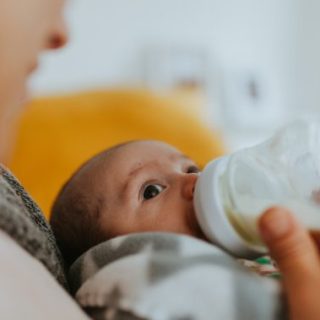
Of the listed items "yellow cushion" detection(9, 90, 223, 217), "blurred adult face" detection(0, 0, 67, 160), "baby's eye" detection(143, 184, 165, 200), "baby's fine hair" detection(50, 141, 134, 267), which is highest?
"blurred adult face" detection(0, 0, 67, 160)

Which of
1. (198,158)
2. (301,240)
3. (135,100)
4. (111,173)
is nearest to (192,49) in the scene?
(135,100)

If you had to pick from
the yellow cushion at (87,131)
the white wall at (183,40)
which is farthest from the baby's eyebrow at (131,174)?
the white wall at (183,40)

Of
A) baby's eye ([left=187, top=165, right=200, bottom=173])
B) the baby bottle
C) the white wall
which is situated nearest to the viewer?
the baby bottle

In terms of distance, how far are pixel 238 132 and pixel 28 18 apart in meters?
2.65

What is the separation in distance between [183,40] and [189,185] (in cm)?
240

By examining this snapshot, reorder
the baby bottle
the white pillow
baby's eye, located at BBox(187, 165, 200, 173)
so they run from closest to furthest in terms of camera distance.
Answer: the white pillow
the baby bottle
baby's eye, located at BBox(187, 165, 200, 173)

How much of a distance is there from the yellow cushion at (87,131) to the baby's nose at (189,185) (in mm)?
953

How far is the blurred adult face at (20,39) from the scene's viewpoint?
2.30ft

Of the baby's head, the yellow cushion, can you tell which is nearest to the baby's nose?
the baby's head

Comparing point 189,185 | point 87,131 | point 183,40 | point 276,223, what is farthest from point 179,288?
point 183,40

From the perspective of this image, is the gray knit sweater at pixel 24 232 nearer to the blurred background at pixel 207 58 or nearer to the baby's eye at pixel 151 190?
the baby's eye at pixel 151 190

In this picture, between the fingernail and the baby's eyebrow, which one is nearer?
the fingernail

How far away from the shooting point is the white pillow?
53 centimetres

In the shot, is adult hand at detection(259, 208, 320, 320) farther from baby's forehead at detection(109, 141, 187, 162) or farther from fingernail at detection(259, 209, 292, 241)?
baby's forehead at detection(109, 141, 187, 162)
